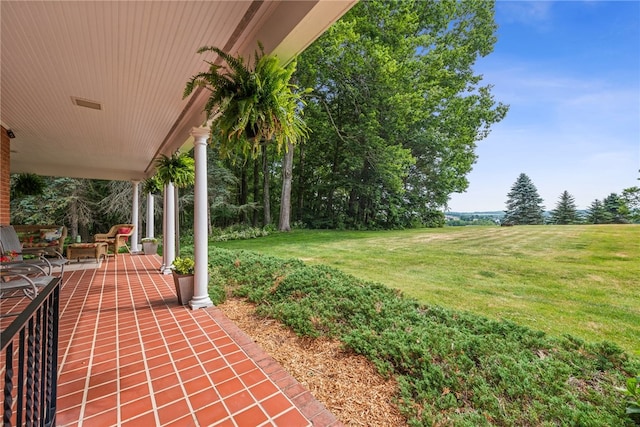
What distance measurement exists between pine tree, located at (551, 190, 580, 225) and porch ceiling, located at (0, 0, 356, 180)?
28160mm

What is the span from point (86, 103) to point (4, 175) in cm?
291

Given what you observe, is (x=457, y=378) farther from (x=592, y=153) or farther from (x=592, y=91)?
(x=592, y=153)

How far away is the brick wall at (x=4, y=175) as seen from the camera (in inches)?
180

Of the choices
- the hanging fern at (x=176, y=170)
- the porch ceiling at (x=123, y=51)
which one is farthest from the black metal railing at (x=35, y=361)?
the hanging fern at (x=176, y=170)

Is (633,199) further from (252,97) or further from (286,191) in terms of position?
(286,191)

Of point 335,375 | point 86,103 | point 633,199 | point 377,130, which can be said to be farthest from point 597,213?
point 86,103

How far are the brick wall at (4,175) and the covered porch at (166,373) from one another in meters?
2.31

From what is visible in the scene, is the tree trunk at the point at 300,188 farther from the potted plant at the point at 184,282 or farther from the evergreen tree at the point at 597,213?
the evergreen tree at the point at 597,213

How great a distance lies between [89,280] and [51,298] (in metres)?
4.43

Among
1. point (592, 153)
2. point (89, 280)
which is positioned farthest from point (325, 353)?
point (592, 153)

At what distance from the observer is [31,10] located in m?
1.99

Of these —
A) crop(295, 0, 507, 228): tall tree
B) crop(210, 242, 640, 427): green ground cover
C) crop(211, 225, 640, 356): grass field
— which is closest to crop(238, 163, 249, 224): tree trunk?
crop(295, 0, 507, 228): tall tree

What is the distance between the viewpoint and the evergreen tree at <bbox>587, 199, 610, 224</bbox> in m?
19.8

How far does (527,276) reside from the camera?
428 centimetres
